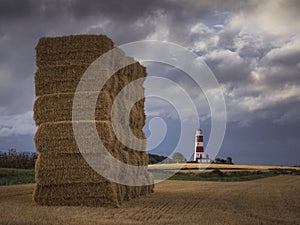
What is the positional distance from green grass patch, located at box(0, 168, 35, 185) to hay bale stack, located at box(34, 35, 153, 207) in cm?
751

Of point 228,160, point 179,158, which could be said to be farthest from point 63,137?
point 228,160

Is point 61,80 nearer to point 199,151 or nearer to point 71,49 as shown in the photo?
point 71,49

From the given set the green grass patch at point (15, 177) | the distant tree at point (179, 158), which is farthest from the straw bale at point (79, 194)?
the distant tree at point (179, 158)

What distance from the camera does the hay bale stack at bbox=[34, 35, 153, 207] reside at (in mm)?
9664

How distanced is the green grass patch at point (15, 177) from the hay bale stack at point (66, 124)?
7.51 m

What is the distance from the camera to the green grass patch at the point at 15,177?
56.3 feet

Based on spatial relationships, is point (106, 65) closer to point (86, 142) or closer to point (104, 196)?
point (86, 142)

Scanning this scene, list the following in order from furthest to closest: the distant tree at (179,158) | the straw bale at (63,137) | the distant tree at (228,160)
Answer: the distant tree at (228,160), the distant tree at (179,158), the straw bale at (63,137)

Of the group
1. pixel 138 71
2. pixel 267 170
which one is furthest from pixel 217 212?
pixel 267 170

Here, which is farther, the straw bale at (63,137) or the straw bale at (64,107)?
the straw bale at (64,107)

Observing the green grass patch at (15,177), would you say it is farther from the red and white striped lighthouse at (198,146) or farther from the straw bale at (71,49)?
the red and white striped lighthouse at (198,146)

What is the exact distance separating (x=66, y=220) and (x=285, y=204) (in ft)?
17.9

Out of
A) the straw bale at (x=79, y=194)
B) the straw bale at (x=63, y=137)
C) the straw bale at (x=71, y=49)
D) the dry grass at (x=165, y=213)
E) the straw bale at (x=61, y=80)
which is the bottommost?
the dry grass at (x=165, y=213)

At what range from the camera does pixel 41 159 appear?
32.2 ft
